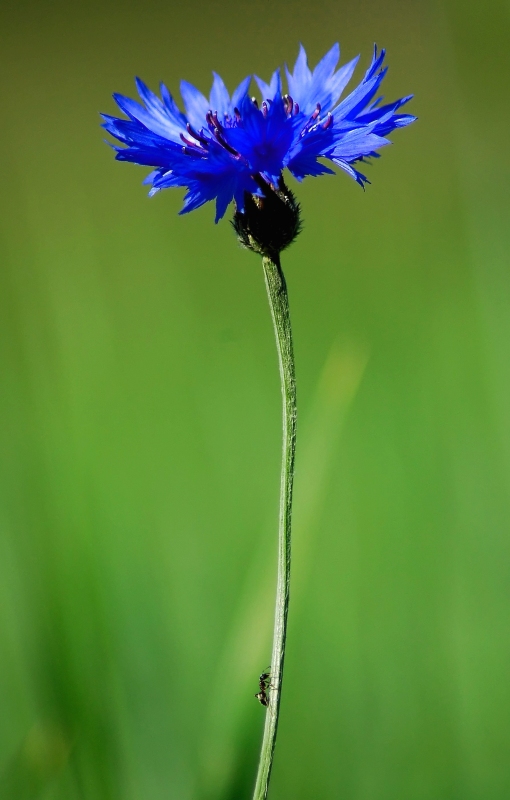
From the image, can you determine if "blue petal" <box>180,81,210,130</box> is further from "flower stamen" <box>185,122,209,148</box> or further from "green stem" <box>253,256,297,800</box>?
"green stem" <box>253,256,297,800</box>

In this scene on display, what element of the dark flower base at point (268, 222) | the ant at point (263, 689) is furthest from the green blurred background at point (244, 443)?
the dark flower base at point (268, 222)

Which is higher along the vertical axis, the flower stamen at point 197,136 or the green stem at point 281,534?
the flower stamen at point 197,136

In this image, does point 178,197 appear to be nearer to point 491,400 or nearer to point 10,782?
point 491,400

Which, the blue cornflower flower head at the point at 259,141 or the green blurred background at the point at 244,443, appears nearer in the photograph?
the blue cornflower flower head at the point at 259,141

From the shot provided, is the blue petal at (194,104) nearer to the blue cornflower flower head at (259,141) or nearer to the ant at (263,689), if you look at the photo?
the blue cornflower flower head at (259,141)

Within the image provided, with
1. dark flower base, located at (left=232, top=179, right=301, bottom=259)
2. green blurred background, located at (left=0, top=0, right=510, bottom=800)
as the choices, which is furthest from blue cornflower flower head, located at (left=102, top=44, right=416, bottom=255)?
green blurred background, located at (left=0, top=0, right=510, bottom=800)

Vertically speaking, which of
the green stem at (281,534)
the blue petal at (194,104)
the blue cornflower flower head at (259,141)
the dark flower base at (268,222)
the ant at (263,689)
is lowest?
the ant at (263,689)

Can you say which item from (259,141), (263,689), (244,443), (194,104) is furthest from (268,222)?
(244,443)
